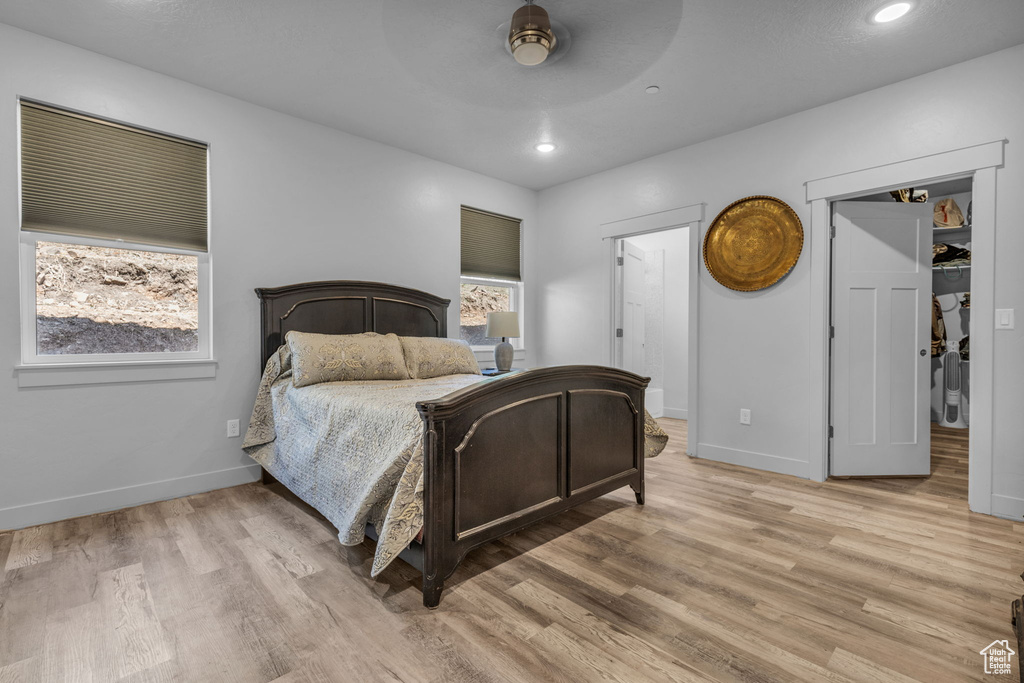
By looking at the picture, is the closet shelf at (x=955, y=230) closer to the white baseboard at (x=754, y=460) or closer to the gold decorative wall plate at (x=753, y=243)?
the gold decorative wall plate at (x=753, y=243)

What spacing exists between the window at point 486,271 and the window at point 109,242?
226 centimetres

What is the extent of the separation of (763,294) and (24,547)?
4673 millimetres

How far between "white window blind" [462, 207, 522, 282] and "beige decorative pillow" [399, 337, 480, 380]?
1.22m

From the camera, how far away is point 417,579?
1997 mm

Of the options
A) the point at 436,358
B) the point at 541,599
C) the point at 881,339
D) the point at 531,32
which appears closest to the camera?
the point at 541,599

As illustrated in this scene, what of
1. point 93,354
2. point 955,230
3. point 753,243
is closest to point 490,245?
point 753,243

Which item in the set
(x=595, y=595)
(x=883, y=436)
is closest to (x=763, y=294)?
(x=883, y=436)

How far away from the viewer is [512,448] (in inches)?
83.2

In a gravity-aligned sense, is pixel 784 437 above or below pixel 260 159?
below

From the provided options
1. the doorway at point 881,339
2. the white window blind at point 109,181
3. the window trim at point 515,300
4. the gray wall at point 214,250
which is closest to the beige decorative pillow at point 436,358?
the gray wall at point 214,250

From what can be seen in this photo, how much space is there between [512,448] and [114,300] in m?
2.64

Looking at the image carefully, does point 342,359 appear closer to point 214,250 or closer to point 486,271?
point 214,250

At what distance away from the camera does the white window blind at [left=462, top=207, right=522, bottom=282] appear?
4.73 m

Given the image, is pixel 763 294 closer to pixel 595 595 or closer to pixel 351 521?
pixel 595 595
